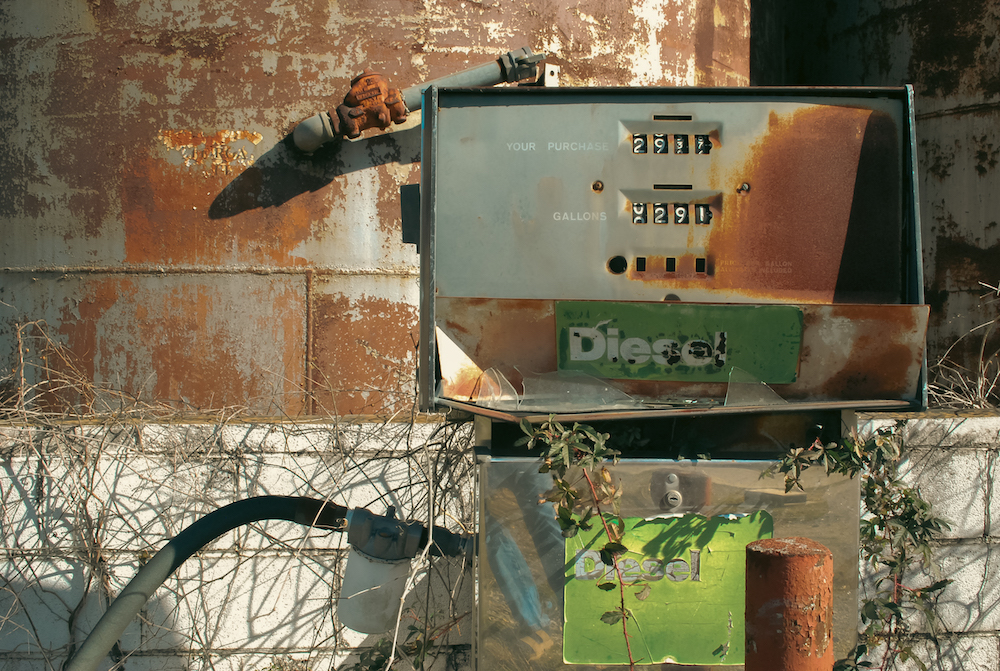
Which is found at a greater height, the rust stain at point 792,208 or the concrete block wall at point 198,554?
the rust stain at point 792,208

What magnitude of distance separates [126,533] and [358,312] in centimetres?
123

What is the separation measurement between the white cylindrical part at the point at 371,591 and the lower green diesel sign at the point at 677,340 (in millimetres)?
802

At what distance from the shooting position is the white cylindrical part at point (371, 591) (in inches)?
80.0

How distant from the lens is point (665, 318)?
1634 millimetres

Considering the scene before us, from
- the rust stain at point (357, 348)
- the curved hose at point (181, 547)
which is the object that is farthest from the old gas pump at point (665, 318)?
the rust stain at point (357, 348)

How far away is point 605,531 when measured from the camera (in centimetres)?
159

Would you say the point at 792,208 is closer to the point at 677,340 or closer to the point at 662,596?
the point at 677,340

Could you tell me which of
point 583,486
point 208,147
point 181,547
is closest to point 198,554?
point 181,547

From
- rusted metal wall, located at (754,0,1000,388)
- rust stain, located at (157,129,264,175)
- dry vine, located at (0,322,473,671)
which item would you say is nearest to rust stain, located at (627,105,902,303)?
dry vine, located at (0,322,473,671)

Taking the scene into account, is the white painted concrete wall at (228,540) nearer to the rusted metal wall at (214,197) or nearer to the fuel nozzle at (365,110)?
the rusted metal wall at (214,197)

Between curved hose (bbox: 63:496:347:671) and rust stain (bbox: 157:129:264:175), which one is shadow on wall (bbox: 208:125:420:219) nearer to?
rust stain (bbox: 157:129:264:175)

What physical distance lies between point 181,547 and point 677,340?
4.43 ft

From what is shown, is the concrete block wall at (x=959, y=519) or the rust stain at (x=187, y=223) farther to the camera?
the rust stain at (x=187, y=223)

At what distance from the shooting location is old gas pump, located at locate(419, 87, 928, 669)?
1599mm
